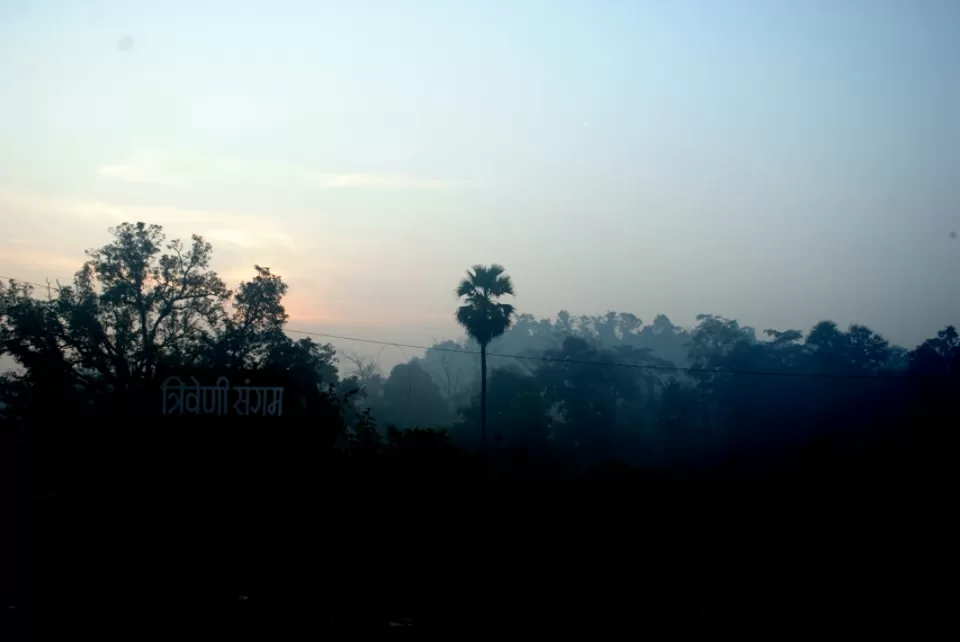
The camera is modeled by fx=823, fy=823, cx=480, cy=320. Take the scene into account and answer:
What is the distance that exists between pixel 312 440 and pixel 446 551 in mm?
6289

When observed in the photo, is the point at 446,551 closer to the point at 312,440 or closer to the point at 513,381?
the point at 312,440

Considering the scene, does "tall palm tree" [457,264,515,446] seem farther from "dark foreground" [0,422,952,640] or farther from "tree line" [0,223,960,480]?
"dark foreground" [0,422,952,640]

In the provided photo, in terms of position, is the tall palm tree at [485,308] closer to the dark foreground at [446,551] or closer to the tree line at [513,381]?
the tree line at [513,381]

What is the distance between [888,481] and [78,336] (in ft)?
98.6

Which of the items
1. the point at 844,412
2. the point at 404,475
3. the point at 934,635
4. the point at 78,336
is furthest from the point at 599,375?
the point at 934,635

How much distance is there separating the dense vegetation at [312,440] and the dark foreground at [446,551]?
85mm

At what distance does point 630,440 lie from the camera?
180 ft

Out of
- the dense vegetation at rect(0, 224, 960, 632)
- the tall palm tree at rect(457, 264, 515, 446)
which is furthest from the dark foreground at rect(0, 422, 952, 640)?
the tall palm tree at rect(457, 264, 515, 446)

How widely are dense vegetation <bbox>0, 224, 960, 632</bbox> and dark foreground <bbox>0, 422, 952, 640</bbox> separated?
0.28 feet

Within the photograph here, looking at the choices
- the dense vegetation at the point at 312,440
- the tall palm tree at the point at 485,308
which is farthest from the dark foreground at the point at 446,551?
the tall palm tree at the point at 485,308

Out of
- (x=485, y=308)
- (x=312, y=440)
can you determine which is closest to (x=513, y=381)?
(x=485, y=308)

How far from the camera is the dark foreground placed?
43.0ft

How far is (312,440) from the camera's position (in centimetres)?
2291

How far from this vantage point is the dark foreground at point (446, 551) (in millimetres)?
13094
